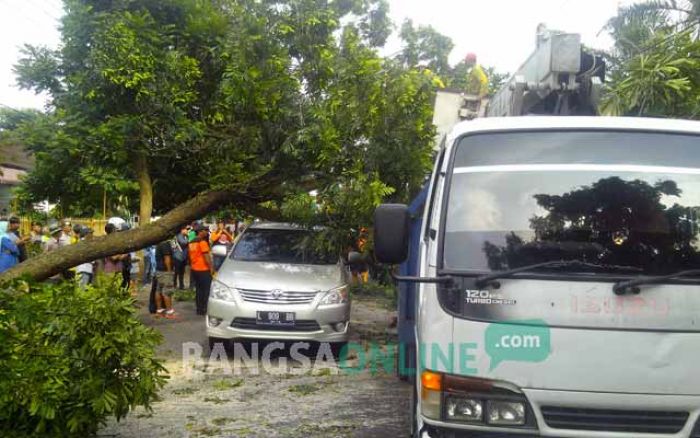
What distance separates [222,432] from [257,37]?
17.6ft

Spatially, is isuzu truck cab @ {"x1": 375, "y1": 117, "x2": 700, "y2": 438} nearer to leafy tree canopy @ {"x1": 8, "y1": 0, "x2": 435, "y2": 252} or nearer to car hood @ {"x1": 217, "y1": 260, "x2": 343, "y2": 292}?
car hood @ {"x1": 217, "y1": 260, "x2": 343, "y2": 292}

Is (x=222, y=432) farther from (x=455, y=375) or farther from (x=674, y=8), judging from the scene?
(x=674, y=8)

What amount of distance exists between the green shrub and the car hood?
11.1 ft

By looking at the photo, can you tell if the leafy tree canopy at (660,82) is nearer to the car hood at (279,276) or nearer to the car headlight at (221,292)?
the car hood at (279,276)

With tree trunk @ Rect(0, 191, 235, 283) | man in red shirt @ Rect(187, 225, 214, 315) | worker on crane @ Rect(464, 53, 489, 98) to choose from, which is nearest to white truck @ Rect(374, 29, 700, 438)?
worker on crane @ Rect(464, 53, 489, 98)

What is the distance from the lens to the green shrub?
4.05m

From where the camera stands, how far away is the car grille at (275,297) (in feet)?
25.7

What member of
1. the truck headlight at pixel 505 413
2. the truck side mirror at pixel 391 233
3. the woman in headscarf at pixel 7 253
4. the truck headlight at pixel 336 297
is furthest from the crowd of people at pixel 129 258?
the truck headlight at pixel 505 413

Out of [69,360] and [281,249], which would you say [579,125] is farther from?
[281,249]

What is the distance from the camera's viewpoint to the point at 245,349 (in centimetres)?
830

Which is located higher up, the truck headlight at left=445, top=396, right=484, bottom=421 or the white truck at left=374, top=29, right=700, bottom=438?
the white truck at left=374, top=29, right=700, bottom=438

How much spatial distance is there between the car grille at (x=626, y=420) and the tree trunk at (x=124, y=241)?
6.94m

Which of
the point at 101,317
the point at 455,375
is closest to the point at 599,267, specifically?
the point at 455,375

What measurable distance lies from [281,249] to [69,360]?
4916 millimetres
